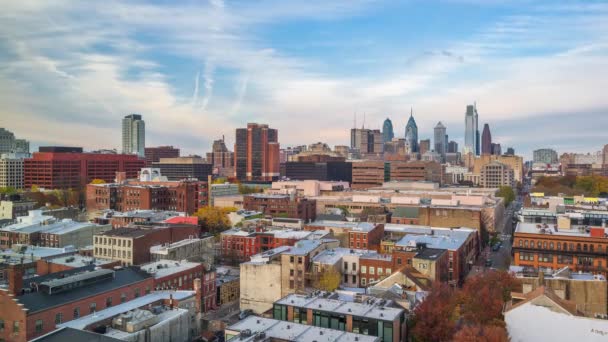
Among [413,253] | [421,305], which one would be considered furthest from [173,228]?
[421,305]

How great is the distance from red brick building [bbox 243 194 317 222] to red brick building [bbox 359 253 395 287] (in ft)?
185

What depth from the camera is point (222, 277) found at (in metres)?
72.4

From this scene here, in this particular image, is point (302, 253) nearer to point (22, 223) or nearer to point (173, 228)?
point (173, 228)

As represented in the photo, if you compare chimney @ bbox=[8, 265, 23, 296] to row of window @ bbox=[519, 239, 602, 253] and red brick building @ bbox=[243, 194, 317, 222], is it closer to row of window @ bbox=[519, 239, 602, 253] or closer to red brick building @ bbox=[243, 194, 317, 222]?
row of window @ bbox=[519, 239, 602, 253]

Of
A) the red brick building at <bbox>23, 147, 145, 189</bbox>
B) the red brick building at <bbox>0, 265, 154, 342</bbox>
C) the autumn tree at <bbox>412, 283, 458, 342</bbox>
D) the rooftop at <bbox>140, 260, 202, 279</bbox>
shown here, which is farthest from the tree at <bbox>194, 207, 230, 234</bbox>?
the red brick building at <bbox>23, 147, 145, 189</bbox>

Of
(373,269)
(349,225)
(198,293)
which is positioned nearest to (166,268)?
(198,293)

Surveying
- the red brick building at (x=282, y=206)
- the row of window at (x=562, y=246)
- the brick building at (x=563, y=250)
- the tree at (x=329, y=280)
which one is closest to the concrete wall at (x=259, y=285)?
the tree at (x=329, y=280)

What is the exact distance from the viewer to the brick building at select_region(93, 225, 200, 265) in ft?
241

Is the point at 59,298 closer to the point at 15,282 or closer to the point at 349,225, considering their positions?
the point at 15,282

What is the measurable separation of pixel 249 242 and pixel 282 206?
121 feet

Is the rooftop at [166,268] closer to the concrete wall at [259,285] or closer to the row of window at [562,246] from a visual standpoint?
the concrete wall at [259,285]

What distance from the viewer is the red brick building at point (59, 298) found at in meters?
41.2

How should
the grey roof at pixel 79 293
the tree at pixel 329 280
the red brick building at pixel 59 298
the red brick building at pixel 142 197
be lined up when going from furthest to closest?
the red brick building at pixel 142 197 < the tree at pixel 329 280 < the grey roof at pixel 79 293 < the red brick building at pixel 59 298

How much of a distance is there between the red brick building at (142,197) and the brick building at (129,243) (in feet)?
154
